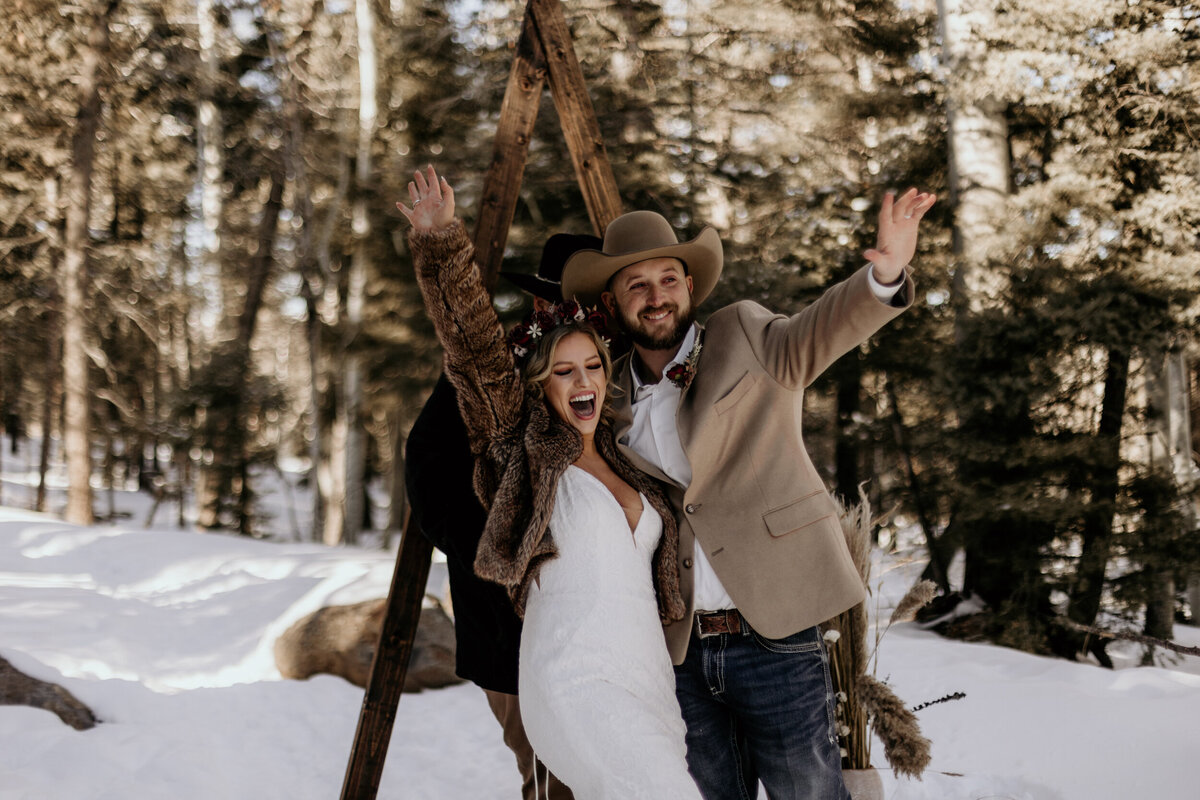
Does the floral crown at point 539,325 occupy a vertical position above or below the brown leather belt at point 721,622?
above

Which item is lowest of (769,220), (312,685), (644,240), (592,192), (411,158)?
(312,685)

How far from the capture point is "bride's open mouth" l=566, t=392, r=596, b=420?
94.2 inches

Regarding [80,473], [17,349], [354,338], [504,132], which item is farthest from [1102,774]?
[17,349]

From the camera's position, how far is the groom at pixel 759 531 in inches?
90.0

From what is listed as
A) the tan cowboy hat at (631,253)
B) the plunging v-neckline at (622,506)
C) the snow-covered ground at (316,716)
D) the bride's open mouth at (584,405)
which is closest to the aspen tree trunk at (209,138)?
the snow-covered ground at (316,716)

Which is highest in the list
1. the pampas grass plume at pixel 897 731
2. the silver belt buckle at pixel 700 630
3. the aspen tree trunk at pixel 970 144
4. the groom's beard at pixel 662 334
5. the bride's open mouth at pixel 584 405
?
the aspen tree trunk at pixel 970 144

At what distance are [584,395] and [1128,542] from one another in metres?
5.22

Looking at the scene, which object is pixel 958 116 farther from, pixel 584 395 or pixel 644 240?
pixel 584 395

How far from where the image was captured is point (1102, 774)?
11.8 feet

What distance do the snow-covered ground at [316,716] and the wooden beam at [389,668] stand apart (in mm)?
1207

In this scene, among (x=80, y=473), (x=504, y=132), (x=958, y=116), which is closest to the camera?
(x=504, y=132)

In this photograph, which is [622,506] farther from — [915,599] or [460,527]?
[915,599]

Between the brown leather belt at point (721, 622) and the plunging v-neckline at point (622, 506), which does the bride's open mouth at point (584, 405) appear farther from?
the brown leather belt at point (721, 622)

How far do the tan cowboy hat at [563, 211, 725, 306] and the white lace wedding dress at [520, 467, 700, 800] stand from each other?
0.70 m
